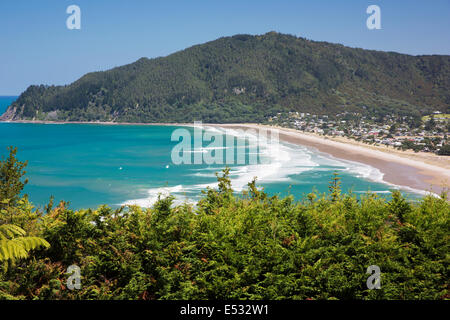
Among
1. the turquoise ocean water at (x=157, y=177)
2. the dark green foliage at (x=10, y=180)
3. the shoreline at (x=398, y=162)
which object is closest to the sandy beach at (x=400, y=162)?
the shoreline at (x=398, y=162)

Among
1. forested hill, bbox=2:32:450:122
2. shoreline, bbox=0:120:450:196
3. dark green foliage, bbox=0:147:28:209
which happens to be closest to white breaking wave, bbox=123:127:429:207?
shoreline, bbox=0:120:450:196

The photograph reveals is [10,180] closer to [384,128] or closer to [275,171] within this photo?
[275,171]

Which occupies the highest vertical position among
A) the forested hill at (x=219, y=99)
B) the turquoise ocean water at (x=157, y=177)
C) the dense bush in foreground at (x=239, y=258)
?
the forested hill at (x=219, y=99)

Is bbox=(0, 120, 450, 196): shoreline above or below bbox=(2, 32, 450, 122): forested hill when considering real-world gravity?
below

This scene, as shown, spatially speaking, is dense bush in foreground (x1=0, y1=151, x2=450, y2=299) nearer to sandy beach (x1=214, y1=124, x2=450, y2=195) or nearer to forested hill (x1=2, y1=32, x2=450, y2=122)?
sandy beach (x1=214, y1=124, x2=450, y2=195)

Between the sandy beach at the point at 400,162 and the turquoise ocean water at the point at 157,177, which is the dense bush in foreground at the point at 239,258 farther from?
the sandy beach at the point at 400,162
